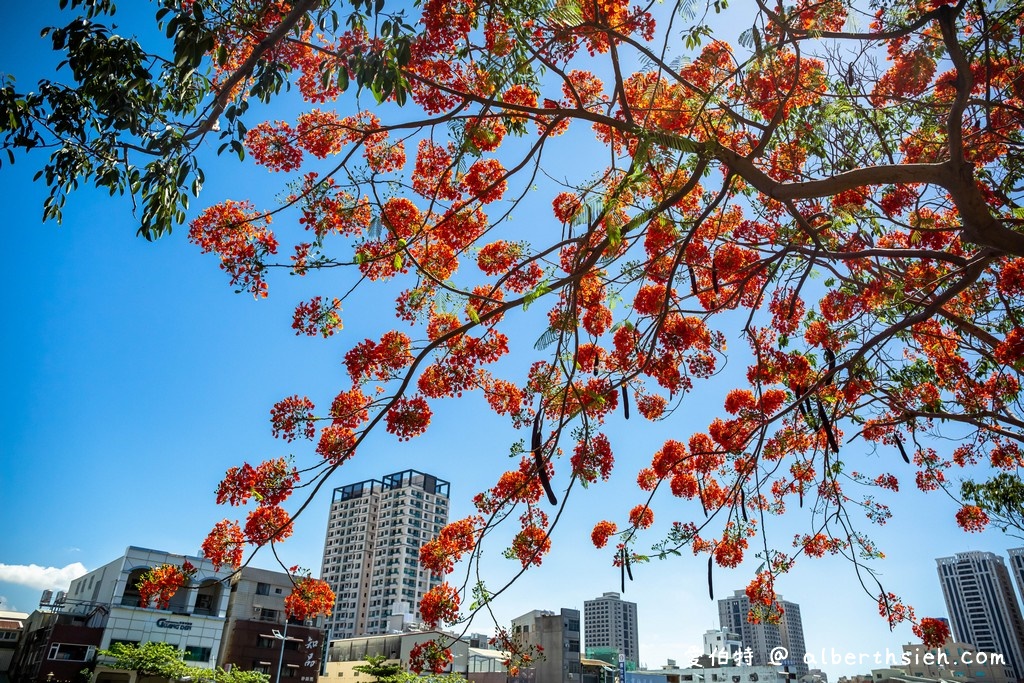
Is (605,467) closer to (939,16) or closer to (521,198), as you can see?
(521,198)

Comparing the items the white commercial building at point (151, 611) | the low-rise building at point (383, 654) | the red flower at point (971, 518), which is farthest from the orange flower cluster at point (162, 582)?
the low-rise building at point (383, 654)

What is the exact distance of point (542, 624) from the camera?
38.4 m

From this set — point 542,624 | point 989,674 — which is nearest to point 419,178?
point 542,624

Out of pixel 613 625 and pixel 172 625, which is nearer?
pixel 172 625

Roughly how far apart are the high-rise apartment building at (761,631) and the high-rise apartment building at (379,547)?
57.8 m

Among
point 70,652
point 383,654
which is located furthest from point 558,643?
point 70,652

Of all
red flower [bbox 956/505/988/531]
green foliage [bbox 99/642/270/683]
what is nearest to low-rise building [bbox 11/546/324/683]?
green foliage [bbox 99/642/270/683]

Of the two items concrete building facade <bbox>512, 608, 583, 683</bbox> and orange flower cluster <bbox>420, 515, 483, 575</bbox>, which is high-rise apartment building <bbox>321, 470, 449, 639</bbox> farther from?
orange flower cluster <bbox>420, 515, 483, 575</bbox>

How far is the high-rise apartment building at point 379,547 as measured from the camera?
200 ft

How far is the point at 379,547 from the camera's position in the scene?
6400cm

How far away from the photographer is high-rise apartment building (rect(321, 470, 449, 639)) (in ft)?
200

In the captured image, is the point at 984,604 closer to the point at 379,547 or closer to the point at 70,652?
the point at 379,547

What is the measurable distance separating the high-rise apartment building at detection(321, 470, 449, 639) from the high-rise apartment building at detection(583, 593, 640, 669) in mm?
54666

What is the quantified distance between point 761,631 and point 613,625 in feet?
84.3
